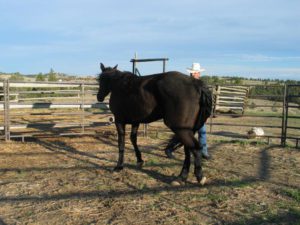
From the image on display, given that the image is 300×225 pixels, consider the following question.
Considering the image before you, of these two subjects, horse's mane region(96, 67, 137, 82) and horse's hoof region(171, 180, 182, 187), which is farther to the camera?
horse's mane region(96, 67, 137, 82)

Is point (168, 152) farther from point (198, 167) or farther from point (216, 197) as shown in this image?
point (216, 197)

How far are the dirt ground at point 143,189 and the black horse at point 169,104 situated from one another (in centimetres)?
56

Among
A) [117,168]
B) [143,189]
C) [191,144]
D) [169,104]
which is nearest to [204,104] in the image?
[169,104]

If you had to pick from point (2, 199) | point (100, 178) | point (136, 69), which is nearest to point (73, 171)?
point (100, 178)

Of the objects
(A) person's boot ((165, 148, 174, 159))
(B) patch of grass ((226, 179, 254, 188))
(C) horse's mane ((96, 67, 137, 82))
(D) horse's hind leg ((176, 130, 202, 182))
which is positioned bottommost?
(B) patch of grass ((226, 179, 254, 188))

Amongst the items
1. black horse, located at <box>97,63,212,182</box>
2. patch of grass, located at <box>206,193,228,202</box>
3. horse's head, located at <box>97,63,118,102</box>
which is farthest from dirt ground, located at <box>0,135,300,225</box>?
horse's head, located at <box>97,63,118,102</box>

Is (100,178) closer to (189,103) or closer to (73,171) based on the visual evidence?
(73,171)

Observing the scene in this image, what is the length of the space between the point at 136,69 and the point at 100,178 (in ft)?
16.1

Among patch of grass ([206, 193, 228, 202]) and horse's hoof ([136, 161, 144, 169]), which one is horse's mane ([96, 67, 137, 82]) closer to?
horse's hoof ([136, 161, 144, 169])

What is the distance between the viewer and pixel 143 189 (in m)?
5.29

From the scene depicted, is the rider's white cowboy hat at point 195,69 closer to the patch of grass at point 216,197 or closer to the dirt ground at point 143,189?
the dirt ground at point 143,189

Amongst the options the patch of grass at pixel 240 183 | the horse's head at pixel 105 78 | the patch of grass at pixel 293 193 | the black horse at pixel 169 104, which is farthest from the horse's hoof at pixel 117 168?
the patch of grass at pixel 293 193

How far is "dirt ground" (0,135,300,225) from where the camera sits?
4.25 metres

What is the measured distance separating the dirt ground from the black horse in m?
0.56
